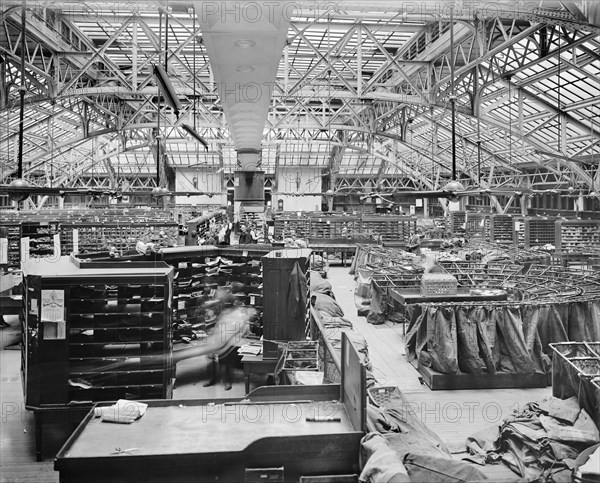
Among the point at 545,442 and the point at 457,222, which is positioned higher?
the point at 457,222

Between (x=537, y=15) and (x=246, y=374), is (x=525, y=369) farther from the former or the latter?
(x=537, y=15)

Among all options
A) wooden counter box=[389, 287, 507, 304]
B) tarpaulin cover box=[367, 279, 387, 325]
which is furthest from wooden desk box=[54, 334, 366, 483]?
tarpaulin cover box=[367, 279, 387, 325]

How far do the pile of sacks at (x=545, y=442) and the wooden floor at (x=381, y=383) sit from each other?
0.67 ft

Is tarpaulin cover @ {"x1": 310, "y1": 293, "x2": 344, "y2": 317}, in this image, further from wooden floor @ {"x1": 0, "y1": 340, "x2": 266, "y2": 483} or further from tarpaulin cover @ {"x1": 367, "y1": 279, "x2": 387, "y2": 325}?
wooden floor @ {"x1": 0, "y1": 340, "x2": 266, "y2": 483}

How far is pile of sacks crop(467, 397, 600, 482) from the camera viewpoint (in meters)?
5.25

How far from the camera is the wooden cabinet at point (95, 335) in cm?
657

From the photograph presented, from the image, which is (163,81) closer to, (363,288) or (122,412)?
(122,412)

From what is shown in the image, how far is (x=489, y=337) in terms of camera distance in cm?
859

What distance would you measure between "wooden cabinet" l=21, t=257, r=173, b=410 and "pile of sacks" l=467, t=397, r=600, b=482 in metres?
4.04

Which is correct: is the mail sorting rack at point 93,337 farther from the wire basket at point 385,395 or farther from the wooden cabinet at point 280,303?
the wire basket at point 385,395

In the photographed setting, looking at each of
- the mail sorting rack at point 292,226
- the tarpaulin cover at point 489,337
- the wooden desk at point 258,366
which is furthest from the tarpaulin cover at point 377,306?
the mail sorting rack at point 292,226

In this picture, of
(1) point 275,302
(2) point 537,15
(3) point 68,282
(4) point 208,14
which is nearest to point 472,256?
(2) point 537,15

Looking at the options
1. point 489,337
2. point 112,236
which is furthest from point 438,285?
point 112,236

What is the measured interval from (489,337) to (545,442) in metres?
3.25
